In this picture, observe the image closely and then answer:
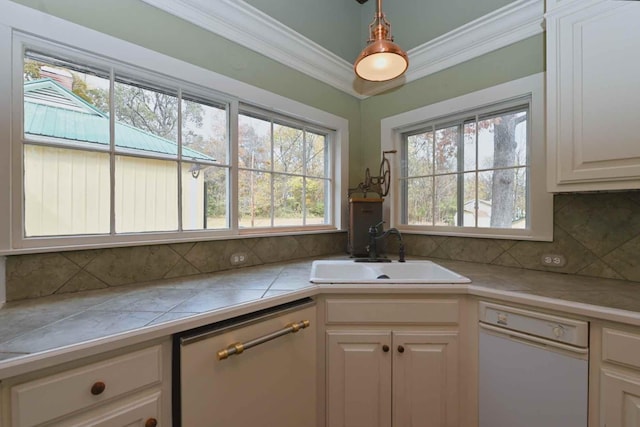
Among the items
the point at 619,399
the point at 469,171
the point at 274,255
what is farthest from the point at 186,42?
the point at 619,399

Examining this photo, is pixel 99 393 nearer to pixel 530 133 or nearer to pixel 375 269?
pixel 375 269

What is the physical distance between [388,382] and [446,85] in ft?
6.40

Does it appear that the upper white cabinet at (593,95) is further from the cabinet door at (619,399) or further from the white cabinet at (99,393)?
the white cabinet at (99,393)

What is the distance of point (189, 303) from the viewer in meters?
1.01

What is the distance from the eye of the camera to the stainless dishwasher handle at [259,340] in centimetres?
91

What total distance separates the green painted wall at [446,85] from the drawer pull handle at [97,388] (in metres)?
2.05

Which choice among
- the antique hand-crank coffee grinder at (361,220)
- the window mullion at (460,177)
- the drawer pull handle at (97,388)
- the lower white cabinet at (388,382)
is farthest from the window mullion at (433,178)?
the drawer pull handle at (97,388)

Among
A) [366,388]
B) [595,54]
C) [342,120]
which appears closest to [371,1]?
[342,120]

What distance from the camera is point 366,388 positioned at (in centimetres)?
128

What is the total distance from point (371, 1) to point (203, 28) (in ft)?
5.52

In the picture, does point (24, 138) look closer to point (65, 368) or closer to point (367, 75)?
point (65, 368)

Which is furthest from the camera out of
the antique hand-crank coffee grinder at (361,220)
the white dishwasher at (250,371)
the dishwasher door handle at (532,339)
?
the antique hand-crank coffee grinder at (361,220)

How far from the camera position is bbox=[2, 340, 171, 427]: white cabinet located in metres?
0.63

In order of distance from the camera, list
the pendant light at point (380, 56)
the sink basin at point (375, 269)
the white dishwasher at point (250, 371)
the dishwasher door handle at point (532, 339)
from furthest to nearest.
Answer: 1. the sink basin at point (375, 269)
2. the pendant light at point (380, 56)
3. the dishwasher door handle at point (532, 339)
4. the white dishwasher at point (250, 371)
